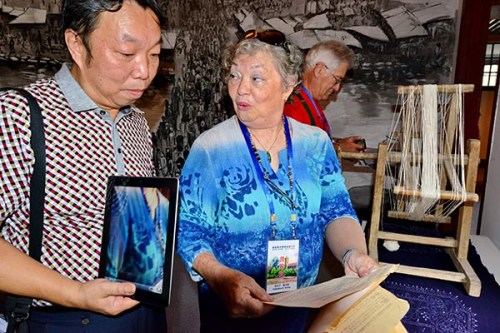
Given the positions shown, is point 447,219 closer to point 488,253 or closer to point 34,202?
point 488,253

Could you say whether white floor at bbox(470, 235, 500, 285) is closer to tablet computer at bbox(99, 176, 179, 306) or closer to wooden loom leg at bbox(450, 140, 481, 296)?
wooden loom leg at bbox(450, 140, 481, 296)

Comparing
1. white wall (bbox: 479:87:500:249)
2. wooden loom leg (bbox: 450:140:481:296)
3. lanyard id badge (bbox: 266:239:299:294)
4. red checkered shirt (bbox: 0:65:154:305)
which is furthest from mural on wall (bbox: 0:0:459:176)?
red checkered shirt (bbox: 0:65:154:305)

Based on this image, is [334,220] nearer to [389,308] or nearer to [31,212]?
[389,308]

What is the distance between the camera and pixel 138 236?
65 cm

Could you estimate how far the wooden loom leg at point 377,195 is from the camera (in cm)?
210

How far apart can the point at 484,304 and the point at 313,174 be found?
4.53 ft

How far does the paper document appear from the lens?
713mm

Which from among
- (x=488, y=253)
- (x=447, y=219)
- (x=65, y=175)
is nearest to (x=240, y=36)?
(x=447, y=219)

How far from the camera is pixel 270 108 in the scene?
1085 millimetres

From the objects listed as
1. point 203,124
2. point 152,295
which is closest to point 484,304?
point 152,295

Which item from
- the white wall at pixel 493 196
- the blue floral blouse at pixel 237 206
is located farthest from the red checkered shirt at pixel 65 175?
the white wall at pixel 493 196

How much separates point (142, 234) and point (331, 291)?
1.29 ft

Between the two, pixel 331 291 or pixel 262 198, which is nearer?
pixel 331 291

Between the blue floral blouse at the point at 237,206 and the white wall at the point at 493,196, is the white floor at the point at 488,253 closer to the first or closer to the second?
the white wall at the point at 493,196
